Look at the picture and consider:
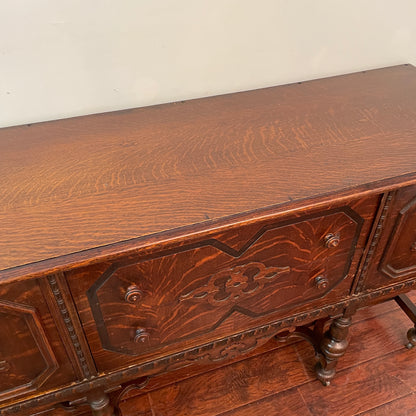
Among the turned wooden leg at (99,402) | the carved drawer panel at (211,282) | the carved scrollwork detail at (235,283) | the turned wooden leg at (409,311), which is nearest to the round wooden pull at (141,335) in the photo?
the carved drawer panel at (211,282)

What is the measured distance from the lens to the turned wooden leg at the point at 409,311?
4.68ft

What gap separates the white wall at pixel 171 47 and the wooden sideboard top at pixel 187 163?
0.19ft

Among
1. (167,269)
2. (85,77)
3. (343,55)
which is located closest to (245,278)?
(167,269)

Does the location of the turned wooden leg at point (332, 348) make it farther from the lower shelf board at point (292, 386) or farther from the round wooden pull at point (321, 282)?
the round wooden pull at point (321, 282)

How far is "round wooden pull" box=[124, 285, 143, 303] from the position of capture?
2.62 feet

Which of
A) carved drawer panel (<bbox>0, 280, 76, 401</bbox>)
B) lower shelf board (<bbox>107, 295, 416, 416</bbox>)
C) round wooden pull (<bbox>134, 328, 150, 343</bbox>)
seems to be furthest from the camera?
lower shelf board (<bbox>107, 295, 416, 416</bbox>)

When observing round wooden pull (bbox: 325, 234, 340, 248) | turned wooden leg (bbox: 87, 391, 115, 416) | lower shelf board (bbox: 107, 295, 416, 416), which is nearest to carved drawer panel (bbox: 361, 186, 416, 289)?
round wooden pull (bbox: 325, 234, 340, 248)

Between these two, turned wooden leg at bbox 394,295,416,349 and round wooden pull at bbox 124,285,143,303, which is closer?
round wooden pull at bbox 124,285,143,303

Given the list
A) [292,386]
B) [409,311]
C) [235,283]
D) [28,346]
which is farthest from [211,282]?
[409,311]

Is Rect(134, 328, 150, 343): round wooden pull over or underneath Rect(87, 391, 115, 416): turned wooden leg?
over

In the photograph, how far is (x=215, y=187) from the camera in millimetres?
841

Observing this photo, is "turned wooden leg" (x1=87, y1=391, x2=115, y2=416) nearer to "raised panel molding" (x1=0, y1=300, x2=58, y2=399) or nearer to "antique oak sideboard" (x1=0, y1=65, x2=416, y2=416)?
"antique oak sideboard" (x1=0, y1=65, x2=416, y2=416)

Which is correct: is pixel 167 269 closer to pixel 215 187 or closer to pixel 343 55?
pixel 215 187

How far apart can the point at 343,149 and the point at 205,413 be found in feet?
3.11
